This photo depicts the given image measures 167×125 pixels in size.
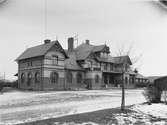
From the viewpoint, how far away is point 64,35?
2666mm

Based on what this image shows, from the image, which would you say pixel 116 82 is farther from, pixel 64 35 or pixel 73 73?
pixel 64 35


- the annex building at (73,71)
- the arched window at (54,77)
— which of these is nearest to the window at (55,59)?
the annex building at (73,71)

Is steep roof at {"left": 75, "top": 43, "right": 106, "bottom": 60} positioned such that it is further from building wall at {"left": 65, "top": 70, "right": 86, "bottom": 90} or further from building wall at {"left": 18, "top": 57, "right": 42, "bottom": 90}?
building wall at {"left": 65, "top": 70, "right": 86, "bottom": 90}

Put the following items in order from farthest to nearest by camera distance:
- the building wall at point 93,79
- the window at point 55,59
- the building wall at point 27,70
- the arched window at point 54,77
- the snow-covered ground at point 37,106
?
the building wall at point 93,79 < the arched window at point 54,77 < the window at point 55,59 < the building wall at point 27,70 < the snow-covered ground at point 37,106

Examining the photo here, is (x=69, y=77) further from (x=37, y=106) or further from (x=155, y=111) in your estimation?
(x=155, y=111)

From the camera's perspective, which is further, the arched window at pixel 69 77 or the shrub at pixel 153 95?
the arched window at pixel 69 77

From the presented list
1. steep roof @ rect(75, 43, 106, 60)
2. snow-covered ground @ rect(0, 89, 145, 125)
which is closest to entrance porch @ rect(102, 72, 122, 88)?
steep roof @ rect(75, 43, 106, 60)

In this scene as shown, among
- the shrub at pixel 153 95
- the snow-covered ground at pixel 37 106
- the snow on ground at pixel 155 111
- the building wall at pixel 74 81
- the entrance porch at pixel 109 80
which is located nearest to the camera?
the snow-covered ground at pixel 37 106

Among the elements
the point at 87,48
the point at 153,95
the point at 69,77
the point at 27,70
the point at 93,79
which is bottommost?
the point at 153,95

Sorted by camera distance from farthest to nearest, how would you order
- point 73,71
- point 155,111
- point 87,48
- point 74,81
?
point 73,71
point 74,81
point 87,48
point 155,111

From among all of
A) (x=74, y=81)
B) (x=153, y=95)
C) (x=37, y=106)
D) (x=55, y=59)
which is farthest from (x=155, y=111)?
(x=74, y=81)

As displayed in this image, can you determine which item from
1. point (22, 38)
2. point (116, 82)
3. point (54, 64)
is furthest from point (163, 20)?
point (116, 82)

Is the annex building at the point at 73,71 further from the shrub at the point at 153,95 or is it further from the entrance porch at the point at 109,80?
the shrub at the point at 153,95

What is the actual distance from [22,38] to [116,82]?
12.1m
